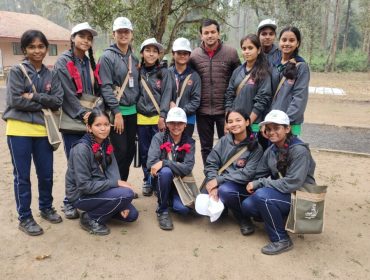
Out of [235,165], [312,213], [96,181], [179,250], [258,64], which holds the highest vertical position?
[258,64]

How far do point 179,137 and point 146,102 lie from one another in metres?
0.62

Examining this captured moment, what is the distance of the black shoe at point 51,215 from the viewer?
159 inches

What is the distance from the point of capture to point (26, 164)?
365 cm

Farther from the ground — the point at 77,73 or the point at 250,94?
the point at 77,73

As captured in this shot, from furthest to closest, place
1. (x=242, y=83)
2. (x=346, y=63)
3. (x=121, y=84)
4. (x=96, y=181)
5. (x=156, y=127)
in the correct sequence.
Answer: (x=346, y=63) < (x=156, y=127) < (x=121, y=84) < (x=242, y=83) < (x=96, y=181)

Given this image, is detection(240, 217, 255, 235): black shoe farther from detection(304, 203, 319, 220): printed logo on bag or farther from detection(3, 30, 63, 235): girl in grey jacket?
detection(3, 30, 63, 235): girl in grey jacket

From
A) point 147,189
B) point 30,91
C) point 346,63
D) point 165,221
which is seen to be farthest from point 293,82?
point 346,63

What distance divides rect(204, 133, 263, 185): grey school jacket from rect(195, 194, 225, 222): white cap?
202mm

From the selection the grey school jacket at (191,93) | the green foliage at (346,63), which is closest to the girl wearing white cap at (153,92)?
the grey school jacket at (191,93)

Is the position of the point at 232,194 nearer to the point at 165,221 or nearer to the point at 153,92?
the point at 165,221

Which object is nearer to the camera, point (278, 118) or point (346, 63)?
point (278, 118)

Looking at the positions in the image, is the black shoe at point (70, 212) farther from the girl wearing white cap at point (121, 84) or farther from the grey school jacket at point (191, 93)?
the grey school jacket at point (191, 93)

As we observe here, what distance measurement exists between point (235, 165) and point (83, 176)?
159 cm

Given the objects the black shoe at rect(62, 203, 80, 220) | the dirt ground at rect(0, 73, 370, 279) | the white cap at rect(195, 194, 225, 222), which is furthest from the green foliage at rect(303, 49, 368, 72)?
the black shoe at rect(62, 203, 80, 220)
